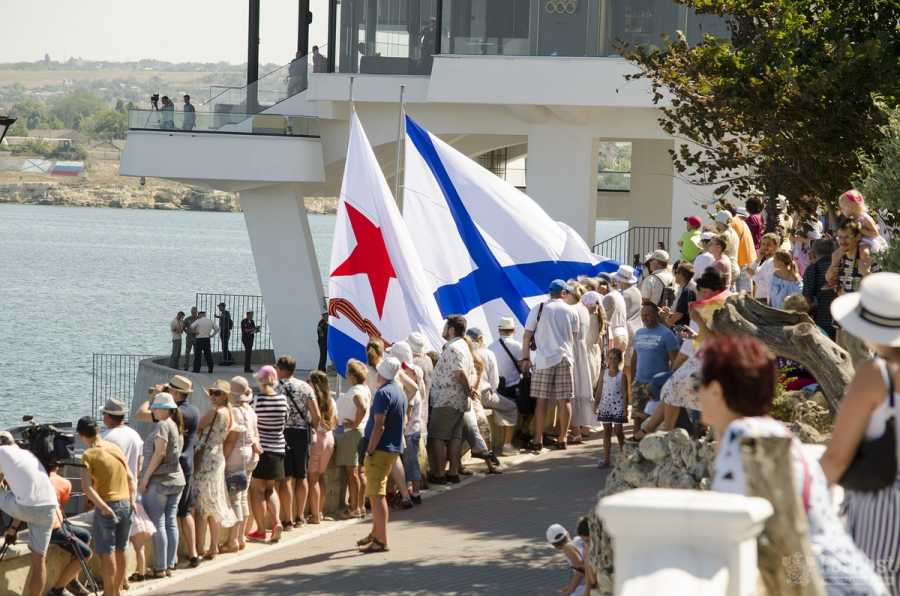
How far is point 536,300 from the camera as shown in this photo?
61.7 ft

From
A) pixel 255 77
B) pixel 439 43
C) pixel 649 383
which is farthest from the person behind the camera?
pixel 255 77

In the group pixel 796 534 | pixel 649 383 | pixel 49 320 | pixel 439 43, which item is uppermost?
pixel 439 43

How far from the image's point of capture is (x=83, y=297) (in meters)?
110

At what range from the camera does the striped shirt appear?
14.1m

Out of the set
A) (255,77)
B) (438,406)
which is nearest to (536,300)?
(438,406)

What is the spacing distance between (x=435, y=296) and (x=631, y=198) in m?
29.3

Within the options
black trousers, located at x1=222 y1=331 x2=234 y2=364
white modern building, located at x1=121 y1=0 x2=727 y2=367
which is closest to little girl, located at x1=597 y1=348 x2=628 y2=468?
white modern building, located at x1=121 y1=0 x2=727 y2=367

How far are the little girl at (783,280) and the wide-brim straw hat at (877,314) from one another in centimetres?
974

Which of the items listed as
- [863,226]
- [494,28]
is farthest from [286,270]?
[863,226]

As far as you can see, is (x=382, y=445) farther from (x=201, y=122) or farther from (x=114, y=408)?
(x=201, y=122)

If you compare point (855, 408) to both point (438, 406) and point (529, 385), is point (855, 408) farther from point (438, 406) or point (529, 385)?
point (529, 385)

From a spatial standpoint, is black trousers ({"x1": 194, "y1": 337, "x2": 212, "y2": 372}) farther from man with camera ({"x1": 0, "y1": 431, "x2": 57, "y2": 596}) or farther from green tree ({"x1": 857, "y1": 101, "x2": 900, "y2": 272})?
green tree ({"x1": 857, "y1": 101, "x2": 900, "y2": 272})

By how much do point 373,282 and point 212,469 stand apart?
3.27 metres

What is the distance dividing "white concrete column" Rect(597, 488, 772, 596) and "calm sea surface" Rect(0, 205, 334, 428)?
45539mm
